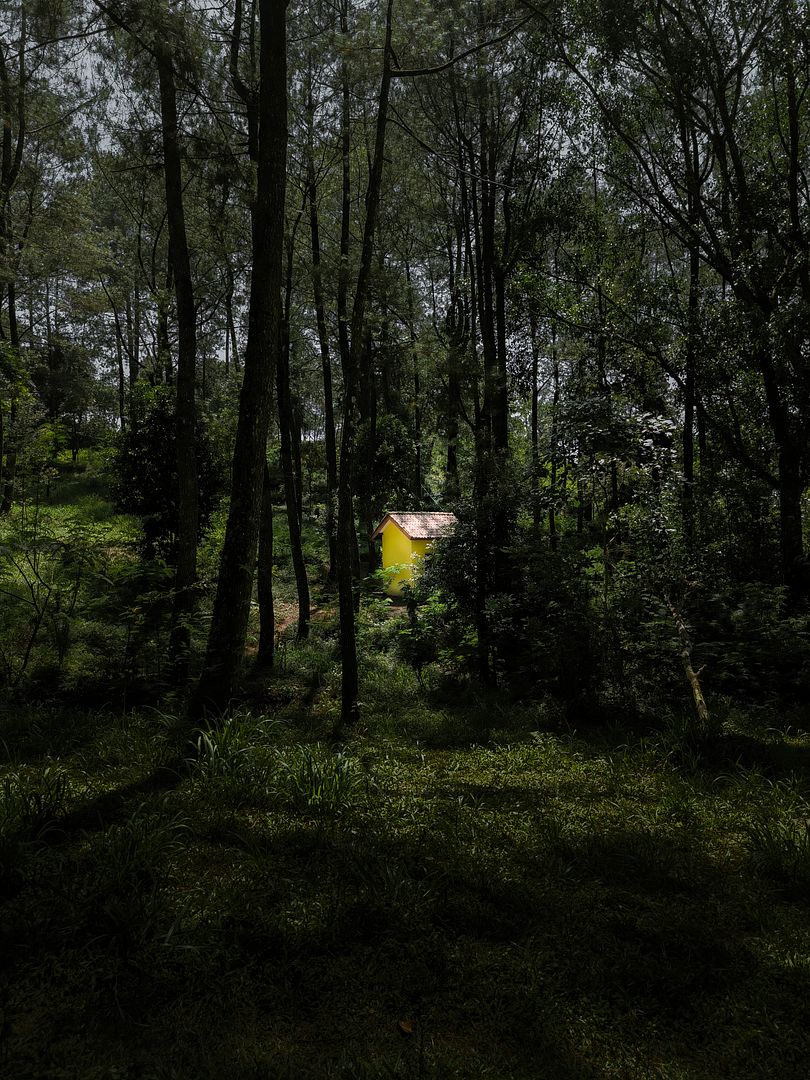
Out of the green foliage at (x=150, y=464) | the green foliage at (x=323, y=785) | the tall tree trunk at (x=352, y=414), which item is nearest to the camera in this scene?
the green foliage at (x=323, y=785)

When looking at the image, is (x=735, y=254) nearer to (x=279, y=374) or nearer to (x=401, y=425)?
(x=279, y=374)

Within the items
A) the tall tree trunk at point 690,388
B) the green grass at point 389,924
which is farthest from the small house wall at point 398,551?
the green grass at point 389,924

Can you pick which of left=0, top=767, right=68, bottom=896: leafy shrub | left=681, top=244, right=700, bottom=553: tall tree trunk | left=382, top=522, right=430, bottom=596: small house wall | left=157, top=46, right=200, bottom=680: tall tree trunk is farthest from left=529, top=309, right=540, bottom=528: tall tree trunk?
left=0, top=767, right=68, bottom=896: leafy shrub

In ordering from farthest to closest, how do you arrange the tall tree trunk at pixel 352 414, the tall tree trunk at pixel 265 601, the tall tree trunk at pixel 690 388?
the tall tree trunk at pixel 265 601
the tall tree trunk at pixel 690 388
the tall tree trunk at pixel 352 414

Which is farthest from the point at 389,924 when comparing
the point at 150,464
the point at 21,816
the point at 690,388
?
the point at 690,388

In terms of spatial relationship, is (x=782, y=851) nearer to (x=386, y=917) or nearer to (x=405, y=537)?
(x=386, y=917)

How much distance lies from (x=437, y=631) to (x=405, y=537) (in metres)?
7.70

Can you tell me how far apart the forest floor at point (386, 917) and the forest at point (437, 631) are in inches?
0.8

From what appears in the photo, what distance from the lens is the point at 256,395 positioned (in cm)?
531

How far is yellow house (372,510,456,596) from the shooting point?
18186 millimetres

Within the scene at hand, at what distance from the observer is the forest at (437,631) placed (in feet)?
7.60

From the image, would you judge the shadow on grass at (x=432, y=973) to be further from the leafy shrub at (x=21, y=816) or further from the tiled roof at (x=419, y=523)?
the tiled roof at (x=419, y=523)

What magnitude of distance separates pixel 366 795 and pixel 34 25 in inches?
395

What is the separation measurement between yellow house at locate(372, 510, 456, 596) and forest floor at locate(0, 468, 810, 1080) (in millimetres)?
13141
